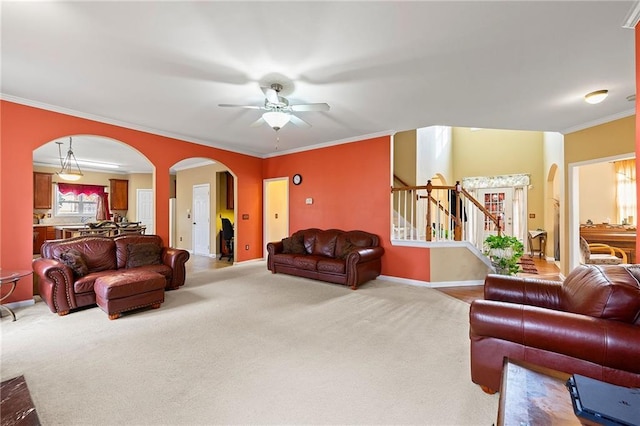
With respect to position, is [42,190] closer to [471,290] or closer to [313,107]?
[313,107]

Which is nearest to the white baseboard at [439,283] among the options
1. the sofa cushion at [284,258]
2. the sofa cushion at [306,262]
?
the sofa cushion at [306,262]

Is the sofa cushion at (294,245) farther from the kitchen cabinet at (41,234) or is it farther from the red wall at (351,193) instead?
the kitchen cabinet at (41,234)

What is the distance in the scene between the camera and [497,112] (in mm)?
3967

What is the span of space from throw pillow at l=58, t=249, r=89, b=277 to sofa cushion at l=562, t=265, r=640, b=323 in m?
4.99

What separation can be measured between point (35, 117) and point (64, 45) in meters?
2.03

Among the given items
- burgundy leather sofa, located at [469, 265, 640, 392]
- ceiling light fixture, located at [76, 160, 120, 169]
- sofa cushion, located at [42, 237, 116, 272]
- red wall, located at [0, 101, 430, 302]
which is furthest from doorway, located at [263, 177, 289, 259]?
burgundy leather sofa, located at [469, 265, 640, 392]

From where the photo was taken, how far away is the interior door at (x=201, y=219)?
7836mm

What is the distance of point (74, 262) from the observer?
3.45m

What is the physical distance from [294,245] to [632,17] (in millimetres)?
5003

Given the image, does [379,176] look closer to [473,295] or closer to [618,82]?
[473,295]

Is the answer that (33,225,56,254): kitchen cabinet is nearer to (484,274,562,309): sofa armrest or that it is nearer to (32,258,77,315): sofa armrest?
(32,258,77,315): sofa armrest

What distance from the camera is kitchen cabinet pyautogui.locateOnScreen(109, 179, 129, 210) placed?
891 cm

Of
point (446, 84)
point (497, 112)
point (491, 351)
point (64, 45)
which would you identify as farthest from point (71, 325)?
point (497, 112)

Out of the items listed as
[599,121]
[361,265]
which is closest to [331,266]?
[361,265]
